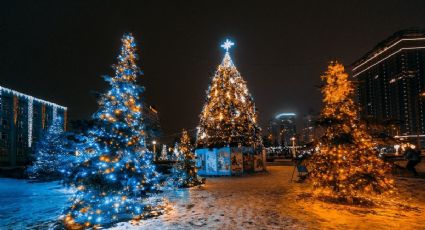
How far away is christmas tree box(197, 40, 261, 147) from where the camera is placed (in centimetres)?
2445

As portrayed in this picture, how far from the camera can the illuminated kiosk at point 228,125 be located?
80.1 ft

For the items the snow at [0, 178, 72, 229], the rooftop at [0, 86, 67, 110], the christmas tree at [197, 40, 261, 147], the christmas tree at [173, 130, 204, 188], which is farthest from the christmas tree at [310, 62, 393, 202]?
the rooftop at [0, 86, 67, 110]

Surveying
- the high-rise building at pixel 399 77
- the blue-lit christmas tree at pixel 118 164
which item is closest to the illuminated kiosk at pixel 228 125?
the blue-lit christmas tree at pixel 118 164

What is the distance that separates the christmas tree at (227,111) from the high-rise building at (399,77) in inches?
Answer: 2027

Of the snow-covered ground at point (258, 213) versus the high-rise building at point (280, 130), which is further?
the high-rise building at point (280, 130)

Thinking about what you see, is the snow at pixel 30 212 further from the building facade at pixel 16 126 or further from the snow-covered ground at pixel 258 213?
the building facade at pixel 16 126

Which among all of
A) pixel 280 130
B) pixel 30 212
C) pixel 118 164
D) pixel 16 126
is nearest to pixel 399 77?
pixel 280 130

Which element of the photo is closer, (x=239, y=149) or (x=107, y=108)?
(x=107, y=108)

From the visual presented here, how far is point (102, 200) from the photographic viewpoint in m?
9.37

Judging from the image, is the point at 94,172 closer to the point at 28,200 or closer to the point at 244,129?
the point at 28,200

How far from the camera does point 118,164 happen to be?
9703mm

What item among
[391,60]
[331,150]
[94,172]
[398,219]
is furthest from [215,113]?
[391,60]

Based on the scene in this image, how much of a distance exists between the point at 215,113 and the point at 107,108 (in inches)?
588

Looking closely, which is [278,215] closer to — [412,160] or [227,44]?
[412,160]
